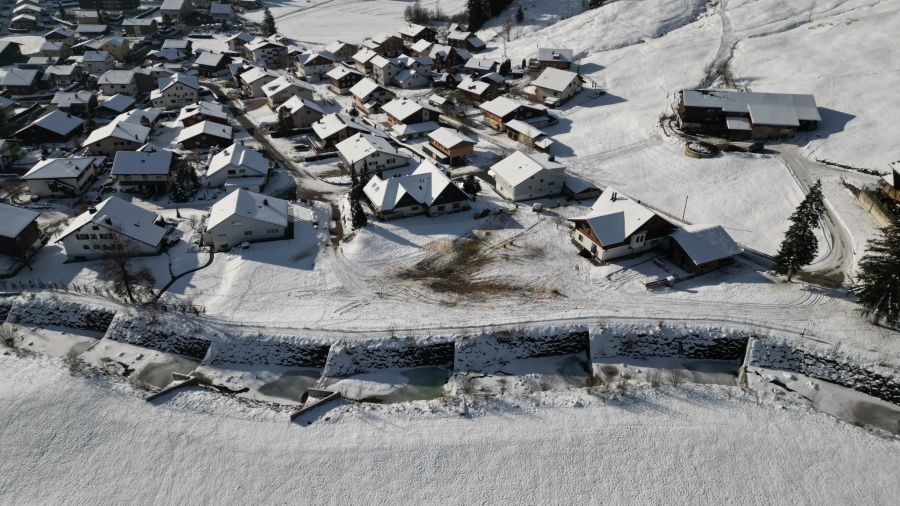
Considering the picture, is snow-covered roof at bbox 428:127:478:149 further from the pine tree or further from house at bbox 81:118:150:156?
the pine tree

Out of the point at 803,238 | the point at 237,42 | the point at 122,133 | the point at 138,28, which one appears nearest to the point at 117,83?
the point at 122,133

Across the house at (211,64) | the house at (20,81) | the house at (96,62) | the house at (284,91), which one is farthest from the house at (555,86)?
the house at (20,81)

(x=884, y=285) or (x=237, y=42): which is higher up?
(x=884, y=285)

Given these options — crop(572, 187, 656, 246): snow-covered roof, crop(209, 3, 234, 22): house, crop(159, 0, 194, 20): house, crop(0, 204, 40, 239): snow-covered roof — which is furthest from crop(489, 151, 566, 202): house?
crop(159, 0, 194, 20): house

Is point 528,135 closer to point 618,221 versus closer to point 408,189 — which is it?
point 408,189

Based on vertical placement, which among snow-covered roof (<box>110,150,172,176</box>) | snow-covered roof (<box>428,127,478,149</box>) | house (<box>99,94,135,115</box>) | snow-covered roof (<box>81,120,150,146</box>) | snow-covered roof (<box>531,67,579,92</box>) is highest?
snow-covered roof (<box>531,67,579,92</box>)

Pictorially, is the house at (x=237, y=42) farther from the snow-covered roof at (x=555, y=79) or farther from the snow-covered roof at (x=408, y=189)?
the snow-covered roof at (x=408, y=189)
